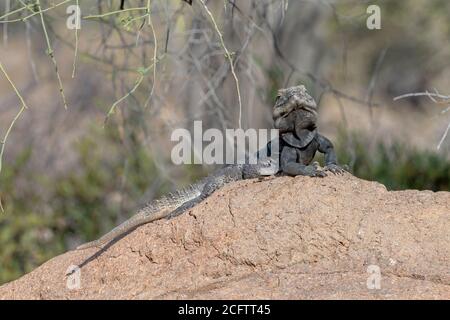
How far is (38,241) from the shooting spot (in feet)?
43.1

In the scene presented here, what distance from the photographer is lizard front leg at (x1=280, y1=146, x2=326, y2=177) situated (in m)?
6.03

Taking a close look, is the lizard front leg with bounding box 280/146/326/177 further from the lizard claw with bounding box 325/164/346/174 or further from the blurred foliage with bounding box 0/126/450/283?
the blurred foliage with bounding box 0/126/450/283

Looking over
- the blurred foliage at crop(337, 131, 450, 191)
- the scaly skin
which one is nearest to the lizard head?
the scaly skin

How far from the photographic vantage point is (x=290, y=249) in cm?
571

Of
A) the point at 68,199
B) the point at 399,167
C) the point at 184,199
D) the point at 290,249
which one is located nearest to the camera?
the point at 290,249

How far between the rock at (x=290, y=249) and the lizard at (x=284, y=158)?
21 centimetres

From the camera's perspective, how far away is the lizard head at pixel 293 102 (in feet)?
20.7

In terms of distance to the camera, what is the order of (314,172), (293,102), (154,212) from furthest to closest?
1. (154,212)
2. (293,102)
3. (314,172)

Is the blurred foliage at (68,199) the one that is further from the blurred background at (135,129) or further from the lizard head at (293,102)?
the lizard head at (293,102)

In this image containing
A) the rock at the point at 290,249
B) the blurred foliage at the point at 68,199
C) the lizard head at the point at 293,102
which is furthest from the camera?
the blurred foliage at the point at 68,199

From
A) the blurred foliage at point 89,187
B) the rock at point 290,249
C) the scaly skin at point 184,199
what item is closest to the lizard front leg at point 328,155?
the rock at point 290,249

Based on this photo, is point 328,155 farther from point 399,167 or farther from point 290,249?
point 399,167

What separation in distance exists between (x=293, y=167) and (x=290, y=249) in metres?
0.66

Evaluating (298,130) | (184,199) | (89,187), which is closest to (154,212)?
→ (184,199)
